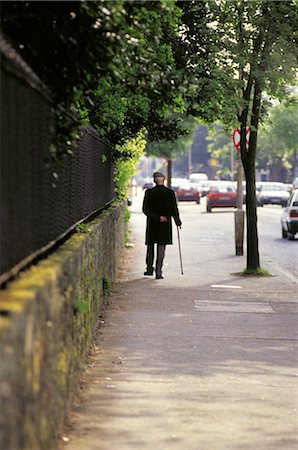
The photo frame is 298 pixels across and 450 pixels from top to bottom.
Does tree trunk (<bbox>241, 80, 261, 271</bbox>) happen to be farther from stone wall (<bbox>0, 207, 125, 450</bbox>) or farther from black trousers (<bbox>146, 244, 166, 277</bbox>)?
stone wall (<bbox>0, 207, 125, 450</bbox>)

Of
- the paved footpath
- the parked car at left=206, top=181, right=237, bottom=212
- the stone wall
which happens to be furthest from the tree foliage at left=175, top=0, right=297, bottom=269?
the parked car at left=206, top=181, right=237, bottom=212

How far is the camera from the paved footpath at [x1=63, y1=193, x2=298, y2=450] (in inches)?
301

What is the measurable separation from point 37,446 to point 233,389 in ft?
12.9

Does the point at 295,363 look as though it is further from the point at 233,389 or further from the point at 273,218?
the point at 273,218

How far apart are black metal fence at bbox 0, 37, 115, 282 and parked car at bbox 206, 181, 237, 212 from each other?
174 ft

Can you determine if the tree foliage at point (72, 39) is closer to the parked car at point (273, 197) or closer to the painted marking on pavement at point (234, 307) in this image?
the painted marking on pavement at point (234, 307)

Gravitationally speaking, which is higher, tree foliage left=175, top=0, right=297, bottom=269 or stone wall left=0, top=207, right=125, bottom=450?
tree foliage left=175, top=0, right=297, bottom=269

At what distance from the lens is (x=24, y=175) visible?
6.55 metres

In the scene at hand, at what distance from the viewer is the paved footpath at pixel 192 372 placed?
765 centimetres

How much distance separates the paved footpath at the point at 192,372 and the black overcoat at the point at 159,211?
5.76 ft

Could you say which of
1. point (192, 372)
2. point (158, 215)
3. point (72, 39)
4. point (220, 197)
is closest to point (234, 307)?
point (158, 215)

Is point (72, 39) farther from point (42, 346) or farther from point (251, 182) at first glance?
point (251, 182)

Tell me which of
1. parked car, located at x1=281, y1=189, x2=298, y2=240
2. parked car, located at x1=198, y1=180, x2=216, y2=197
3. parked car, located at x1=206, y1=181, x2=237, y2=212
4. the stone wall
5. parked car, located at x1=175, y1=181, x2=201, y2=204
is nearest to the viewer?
the stone wall

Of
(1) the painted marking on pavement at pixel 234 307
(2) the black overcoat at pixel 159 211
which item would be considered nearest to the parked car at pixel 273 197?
(2) the black overcoat at pixel 159 211
